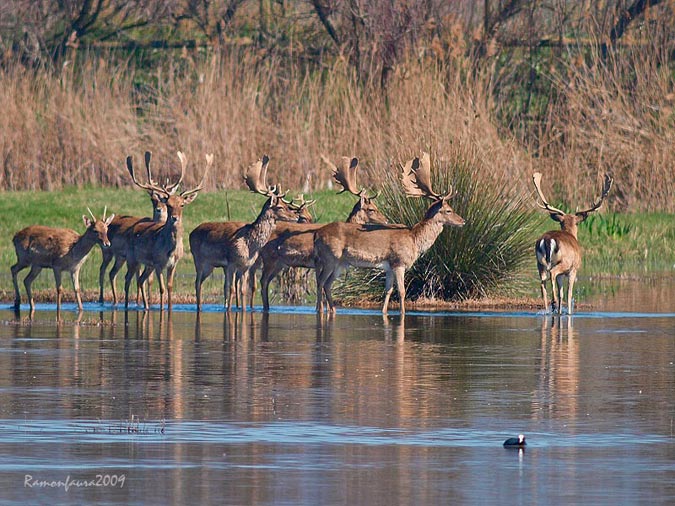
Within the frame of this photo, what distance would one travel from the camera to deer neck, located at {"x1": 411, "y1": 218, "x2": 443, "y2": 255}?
22.0 m

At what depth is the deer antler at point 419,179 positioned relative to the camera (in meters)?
22.5

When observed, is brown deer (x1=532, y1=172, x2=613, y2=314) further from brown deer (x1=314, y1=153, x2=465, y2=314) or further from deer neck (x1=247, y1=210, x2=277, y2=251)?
deer neck (x1=247, y1=210, x2=277, y2=251)

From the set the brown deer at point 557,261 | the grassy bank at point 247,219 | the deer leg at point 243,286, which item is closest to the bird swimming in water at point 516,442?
the deer leg at point 243,286

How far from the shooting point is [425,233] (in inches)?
869

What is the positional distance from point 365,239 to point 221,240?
181 cm

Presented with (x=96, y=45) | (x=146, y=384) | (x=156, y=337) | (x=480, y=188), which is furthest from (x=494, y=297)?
(x=96, y=45)

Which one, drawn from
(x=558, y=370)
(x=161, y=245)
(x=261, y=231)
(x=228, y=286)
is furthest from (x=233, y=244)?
(x=558, y=370)

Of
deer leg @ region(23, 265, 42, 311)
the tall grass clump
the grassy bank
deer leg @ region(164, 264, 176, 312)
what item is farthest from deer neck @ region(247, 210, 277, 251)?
the grassy bank

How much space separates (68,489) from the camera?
378 inches

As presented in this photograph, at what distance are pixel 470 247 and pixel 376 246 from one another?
1.98 metres

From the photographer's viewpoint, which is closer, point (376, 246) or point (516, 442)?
point (516, 442)

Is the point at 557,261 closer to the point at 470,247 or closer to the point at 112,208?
the point at 470,247

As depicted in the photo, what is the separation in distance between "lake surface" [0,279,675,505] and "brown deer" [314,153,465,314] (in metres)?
1.71

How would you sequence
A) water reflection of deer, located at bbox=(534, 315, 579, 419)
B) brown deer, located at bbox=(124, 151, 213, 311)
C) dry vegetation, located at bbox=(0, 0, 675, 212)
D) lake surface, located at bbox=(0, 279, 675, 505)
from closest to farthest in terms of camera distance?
lake surface, located at bbox=(0, 279, 675, 505)
water reflection of deer, located at bbox=(534, 315, 579, 419)
brown deer, located at bbox=(124, 151, 213, 311)
dry vegetation, located at bbox=(0, 0, 675, 212)
